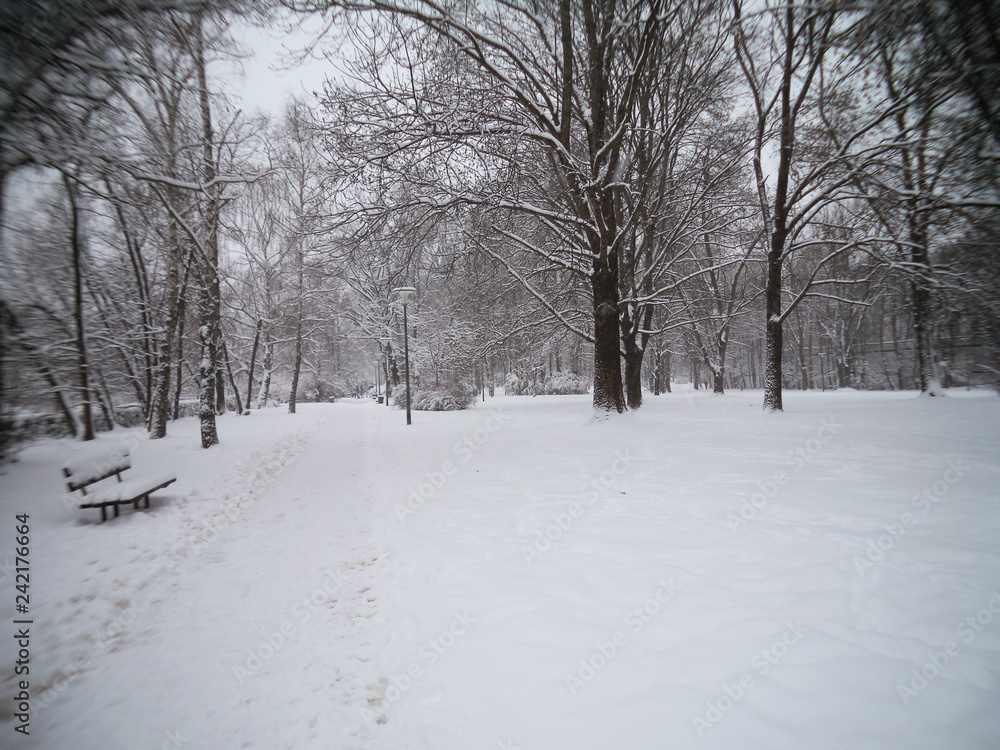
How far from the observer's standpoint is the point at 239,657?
2367 millimetres

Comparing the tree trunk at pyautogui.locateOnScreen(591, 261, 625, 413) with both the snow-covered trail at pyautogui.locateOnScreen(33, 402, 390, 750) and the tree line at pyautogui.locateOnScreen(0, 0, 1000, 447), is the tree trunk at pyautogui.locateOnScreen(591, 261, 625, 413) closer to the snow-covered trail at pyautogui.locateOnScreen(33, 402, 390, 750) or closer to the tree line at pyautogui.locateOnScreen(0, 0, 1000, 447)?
the tree line at pyautogui.locateOnScreen(0, 0, 1000, 447)

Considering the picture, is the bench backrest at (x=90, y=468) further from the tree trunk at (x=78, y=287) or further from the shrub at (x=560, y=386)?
the shrub at (x=560, y=386)

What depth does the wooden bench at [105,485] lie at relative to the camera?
174 inches

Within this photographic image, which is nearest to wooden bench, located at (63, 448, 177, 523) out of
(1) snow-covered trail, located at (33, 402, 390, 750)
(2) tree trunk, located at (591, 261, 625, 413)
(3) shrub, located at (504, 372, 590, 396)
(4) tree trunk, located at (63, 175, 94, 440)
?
(1) snow-covered trail, located at (33, 402, 390, 750)

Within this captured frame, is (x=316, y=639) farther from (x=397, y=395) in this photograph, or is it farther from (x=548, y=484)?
(x=397, y=395)

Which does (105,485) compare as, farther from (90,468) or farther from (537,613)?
(537,613)

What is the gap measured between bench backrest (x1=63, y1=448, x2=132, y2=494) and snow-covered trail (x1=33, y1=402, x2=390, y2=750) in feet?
6.38

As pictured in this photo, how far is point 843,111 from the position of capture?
9.88 metres

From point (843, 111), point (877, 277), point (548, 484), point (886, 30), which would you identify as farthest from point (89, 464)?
point (877, 277)

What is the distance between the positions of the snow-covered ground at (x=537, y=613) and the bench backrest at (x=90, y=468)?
0.49 metres

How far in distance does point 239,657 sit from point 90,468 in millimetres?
4249

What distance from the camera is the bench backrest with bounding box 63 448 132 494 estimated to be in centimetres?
452

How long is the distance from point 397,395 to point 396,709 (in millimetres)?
Answer: 19041

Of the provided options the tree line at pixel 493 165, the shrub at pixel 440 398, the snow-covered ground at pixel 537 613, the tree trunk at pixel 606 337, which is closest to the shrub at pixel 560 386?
the shrub at pixel 440 398
